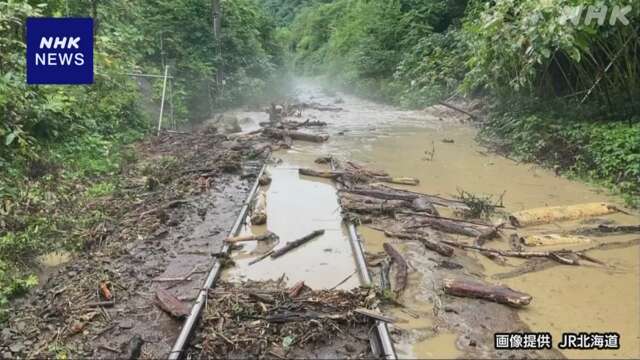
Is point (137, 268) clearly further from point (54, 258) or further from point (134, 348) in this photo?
point (134, 348)

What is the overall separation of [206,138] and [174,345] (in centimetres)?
975

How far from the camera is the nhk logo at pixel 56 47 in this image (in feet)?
25.9

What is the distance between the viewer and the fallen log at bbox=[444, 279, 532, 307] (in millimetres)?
5207

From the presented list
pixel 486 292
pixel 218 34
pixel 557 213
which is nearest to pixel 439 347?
pixel 486 292

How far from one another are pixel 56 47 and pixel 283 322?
6223 millimetres

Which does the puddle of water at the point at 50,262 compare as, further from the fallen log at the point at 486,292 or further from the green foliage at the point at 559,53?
the green foliage at the point at 559,53

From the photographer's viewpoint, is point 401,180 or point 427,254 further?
point 401,180

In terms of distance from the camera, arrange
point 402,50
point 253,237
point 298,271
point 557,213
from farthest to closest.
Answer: point 402,50, point 557,213, point 253,237, point 298,271

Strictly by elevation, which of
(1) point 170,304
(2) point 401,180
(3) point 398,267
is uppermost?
(2) point 401,180

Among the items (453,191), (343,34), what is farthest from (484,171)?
(343,34)

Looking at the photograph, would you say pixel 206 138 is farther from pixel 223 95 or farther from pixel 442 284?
pixel 442 284

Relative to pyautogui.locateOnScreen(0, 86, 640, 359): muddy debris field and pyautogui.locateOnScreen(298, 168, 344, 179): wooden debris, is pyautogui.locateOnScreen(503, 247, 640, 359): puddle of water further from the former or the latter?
pyautogui.locateOnScreen(298, 168, 344, 179): wooden debris

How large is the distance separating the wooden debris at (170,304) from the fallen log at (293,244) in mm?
1593

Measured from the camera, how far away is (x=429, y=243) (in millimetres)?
6738
